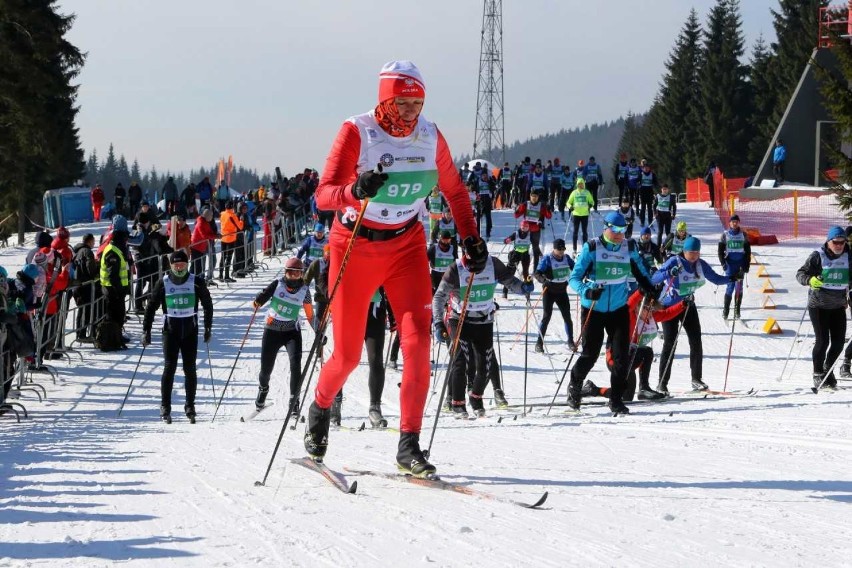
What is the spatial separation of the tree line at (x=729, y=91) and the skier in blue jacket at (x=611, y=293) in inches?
2087

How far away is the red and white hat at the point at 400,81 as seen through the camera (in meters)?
5.58

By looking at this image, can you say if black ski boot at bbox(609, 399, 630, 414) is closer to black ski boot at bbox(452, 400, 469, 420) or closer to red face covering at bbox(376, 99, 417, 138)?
black ski boot at bbox(452, 400, 469, 420)

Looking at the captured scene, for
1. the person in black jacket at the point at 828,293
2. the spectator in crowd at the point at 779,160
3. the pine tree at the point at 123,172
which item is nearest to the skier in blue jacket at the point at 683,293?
the person in black jacket at the point at 828,293

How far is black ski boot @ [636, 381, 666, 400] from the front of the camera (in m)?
12.6

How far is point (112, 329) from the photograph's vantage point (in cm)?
1723

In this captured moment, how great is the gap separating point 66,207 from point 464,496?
3776 cm

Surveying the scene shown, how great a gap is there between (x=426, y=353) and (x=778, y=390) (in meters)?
8.38

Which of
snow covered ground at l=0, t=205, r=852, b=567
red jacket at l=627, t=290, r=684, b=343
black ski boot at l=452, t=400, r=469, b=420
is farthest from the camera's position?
red jacket at l=627, t=290, r=684, b=343

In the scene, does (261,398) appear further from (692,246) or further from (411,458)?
(411,458)

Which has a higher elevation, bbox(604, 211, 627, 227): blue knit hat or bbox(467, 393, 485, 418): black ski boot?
bbox(604, 211, 627, 227): blue knit hat

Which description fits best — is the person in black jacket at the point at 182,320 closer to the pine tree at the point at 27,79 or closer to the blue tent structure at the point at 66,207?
the pine tree at the point at 27,79

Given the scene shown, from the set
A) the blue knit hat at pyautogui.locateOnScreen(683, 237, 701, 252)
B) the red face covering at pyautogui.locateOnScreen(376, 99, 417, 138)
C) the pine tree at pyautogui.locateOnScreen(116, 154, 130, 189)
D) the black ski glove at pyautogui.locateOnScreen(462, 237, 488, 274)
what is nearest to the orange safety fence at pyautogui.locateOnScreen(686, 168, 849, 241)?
the blue knit hat at pyautogui.locateOnScreen(683, 237, 701, 252)

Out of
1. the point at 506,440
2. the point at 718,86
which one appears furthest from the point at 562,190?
the point at 718,86

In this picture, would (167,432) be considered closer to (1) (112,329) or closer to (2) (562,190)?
(1) (112,329)
